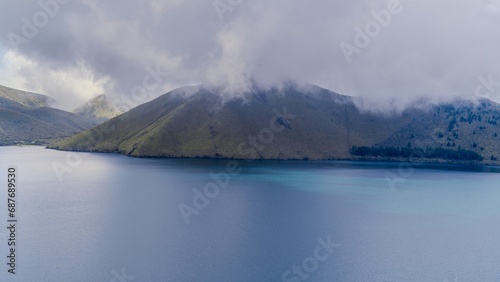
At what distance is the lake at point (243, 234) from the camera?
3466 cm

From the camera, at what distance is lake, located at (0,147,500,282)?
114 ft

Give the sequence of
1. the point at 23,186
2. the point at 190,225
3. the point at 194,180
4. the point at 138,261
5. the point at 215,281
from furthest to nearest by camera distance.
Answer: the point at 194,180 < the point at 23,186 < the point at 190,225 < the point at 138,261 < the point at 215,281

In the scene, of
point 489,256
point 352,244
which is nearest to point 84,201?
point 352,244

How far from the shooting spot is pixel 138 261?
1416 inches

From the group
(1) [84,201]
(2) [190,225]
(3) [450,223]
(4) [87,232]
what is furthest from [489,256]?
(1) [84,201]

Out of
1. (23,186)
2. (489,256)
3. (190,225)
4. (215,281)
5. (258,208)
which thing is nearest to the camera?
(215,281)

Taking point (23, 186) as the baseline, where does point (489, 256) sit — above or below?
below

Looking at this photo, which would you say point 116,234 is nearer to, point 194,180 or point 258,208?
point 258,208

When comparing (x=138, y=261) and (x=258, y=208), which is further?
(x=258, y=208)

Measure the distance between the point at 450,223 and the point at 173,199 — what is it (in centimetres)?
5726

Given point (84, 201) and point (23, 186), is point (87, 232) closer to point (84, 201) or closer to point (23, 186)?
point (84, 201)

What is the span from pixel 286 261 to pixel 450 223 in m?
40.2

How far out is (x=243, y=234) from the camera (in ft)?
153

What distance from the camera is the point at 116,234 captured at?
4469 cm
